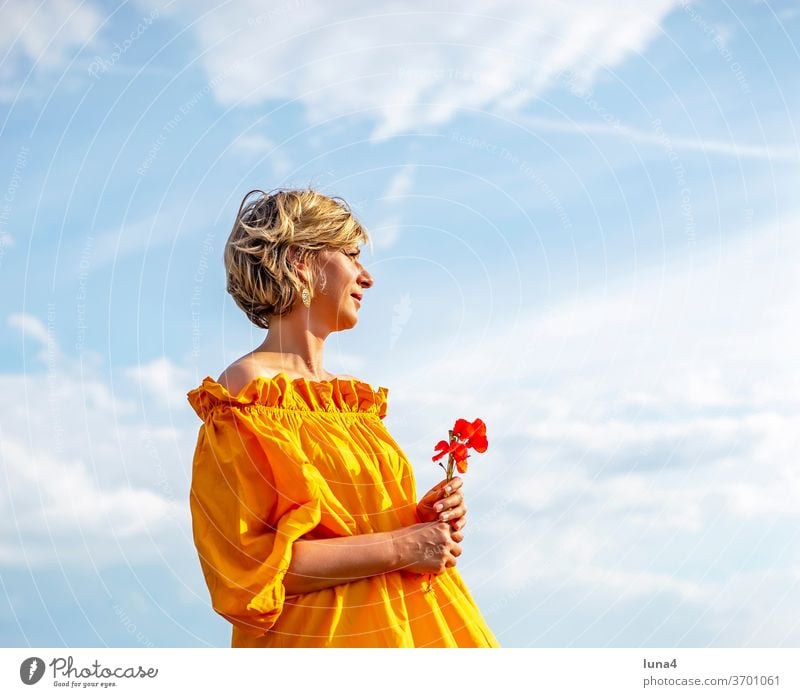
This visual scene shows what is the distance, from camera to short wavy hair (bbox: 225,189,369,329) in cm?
459

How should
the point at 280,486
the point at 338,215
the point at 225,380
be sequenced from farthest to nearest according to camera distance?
the point at 338,215, the point at 225,380, the point at 280,486

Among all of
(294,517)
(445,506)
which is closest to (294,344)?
(294,517)

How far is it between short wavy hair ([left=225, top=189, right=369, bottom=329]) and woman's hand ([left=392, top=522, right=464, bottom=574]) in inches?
50.8

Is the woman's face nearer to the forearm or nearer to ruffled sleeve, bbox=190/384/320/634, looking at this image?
ruffled sleeve, bbox=190/384/320/634

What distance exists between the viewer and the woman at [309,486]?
409cm

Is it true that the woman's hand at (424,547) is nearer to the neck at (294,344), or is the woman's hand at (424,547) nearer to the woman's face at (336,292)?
the neck at (294,344)

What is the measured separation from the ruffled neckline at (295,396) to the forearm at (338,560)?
71 cm

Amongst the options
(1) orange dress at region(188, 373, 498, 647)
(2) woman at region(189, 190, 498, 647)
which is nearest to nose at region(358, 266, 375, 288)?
(2) woman at region(189, 190, 498, 647)

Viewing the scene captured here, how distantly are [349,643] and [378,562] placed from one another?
0.39 m

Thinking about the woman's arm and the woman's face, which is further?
the woman's face

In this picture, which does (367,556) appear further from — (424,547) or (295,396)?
(295,396)
